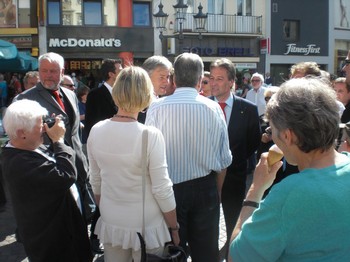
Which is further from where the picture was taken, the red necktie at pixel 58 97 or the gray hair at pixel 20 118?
the red necktie at pixel 58 97

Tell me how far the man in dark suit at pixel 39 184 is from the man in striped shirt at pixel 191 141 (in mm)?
684

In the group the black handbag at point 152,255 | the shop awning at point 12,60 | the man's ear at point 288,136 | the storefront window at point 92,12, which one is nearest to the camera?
the man's ear at point 288,136

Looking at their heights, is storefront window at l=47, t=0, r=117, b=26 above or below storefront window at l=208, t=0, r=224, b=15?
below

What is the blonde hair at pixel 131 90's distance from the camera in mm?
2455

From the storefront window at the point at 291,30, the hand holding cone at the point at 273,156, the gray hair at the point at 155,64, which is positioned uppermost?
the storefront window at the point at 291,30

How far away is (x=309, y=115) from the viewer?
1443 millimetres

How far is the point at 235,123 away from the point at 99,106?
160 centimetres

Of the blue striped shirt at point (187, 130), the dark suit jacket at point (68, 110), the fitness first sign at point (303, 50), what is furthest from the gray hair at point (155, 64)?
the fitness first sign at point (303, 50)

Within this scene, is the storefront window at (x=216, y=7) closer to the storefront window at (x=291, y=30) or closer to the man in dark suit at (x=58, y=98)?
the storefront window at (x=291, y=30)

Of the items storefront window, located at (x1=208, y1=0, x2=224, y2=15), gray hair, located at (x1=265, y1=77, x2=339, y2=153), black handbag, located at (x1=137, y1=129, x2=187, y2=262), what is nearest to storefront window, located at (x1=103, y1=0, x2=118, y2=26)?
storefront window, located at (x1=208, y1=0, x2=224, y2=15)

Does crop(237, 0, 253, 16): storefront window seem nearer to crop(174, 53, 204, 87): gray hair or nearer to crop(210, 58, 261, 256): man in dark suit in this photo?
crop(210, 58, 261, 256): man in dark suit

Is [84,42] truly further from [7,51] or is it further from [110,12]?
[7,51]

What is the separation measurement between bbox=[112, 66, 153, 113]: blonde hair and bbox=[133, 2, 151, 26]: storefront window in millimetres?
20072

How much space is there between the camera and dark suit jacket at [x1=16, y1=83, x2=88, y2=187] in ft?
12.4
